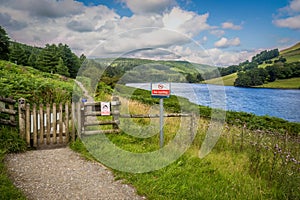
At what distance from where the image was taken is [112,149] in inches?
243

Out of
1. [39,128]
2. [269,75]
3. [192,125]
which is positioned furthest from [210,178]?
[269,75]

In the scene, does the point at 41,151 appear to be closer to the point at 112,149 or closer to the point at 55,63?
the point at 112,149

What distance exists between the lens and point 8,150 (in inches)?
224

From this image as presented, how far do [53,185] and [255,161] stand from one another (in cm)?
471

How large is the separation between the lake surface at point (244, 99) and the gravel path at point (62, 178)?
3.23 meters

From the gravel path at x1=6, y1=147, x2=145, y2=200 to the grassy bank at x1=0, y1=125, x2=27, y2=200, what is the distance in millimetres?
156

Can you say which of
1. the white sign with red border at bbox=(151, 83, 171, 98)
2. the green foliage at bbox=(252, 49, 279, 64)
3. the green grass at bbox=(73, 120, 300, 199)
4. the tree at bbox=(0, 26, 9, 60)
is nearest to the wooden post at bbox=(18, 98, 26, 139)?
the green grass at bbox=(73, 120, 300, 199)

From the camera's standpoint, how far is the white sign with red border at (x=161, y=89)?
6.32 metres

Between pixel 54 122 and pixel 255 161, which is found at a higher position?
pixel 54 122

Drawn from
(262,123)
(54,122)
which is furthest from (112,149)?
(262,123)

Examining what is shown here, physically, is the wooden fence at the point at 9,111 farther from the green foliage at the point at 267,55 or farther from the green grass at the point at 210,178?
the green foliage at the point at 267,55

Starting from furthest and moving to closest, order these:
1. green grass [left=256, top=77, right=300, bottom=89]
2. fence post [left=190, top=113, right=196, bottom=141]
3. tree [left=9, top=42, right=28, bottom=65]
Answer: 1. green grass [left=256, top=77, right=300, bottom=89]
2. tree [left=9, top=42, right=28, bottom=65]
3. fence post [left=190, top=113, right=196, bottom=141]

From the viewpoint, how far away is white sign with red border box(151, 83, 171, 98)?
249 inches

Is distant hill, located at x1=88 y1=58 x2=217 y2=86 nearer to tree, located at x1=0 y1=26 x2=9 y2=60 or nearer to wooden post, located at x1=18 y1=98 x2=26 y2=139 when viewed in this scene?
wooden post, located at x1=18 y1=98 x2=26 y2=139
